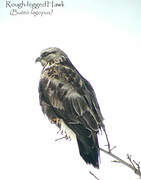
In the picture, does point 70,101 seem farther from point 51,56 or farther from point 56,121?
point 51,56

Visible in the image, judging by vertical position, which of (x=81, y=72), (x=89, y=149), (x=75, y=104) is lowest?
(x=89, y=149)

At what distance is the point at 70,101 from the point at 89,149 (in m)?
0.22

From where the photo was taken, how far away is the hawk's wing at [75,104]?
160 centimetres

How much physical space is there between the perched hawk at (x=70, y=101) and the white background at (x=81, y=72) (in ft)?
0.13

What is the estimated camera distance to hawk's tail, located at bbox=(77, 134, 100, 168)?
5.22 ft

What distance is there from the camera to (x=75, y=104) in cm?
163

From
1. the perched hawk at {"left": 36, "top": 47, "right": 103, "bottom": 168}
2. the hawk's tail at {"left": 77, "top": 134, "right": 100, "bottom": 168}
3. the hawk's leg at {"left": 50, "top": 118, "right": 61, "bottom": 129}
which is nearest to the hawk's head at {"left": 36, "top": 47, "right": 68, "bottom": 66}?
the perched hawk at {"left": 36, "top": 47, "right": 103, "bottom": 168}

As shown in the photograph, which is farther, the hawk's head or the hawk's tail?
the hawk's head

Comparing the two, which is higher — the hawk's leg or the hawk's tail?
the hawk's leg

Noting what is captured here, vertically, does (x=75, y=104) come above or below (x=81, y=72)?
below

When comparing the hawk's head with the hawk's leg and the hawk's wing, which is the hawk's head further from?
the hawk's leg

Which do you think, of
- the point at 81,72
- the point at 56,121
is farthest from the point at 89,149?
the point at 81,72

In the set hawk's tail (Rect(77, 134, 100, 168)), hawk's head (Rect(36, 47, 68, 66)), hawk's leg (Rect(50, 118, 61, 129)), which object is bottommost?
hawk's tail (Rect(77, 134, 100, 168))

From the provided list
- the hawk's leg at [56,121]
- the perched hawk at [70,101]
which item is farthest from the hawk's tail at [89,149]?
the hawk's leg at [56,121]
